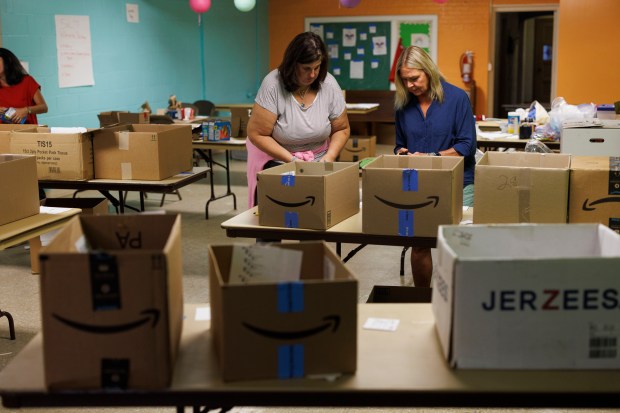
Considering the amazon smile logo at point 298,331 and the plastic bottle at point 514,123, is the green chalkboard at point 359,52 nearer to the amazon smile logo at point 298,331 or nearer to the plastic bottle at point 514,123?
the plastic bottle at point 514,123

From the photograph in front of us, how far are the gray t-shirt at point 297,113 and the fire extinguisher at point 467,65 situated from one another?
24.8 feet

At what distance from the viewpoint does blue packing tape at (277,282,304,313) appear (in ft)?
5.24

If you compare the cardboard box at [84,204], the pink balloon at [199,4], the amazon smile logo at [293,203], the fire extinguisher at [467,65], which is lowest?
the cardboard box at [84,204]

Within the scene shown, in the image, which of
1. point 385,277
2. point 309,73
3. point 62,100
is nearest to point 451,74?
point 62,100

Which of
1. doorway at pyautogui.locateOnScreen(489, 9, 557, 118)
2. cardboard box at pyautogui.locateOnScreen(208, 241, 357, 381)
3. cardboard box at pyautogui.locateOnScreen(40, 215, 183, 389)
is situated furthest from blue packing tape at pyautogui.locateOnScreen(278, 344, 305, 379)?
doorway at pyautogui.locateOnScreen(489, 9, 557, 118)

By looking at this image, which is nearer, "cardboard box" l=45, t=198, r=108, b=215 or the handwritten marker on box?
the handwritten marker on box

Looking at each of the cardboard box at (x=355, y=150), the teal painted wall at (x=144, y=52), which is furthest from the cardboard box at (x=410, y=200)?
the cardboard box at (x=355, y=150)

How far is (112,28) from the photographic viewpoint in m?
8.01

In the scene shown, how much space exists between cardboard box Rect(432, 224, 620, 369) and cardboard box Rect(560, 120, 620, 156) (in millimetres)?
3217

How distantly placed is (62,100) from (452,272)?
6397 mm

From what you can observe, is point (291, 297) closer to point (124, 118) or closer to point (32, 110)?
point (32, 110)

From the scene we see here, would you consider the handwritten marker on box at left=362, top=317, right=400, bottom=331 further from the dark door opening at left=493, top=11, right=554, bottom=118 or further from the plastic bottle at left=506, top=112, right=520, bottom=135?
the dark door opening at left=493, top=11, right=554, bottom=118

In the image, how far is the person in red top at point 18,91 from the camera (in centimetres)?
565

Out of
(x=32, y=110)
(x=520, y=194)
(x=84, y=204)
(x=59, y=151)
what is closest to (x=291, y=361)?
(x=520, y=194)
